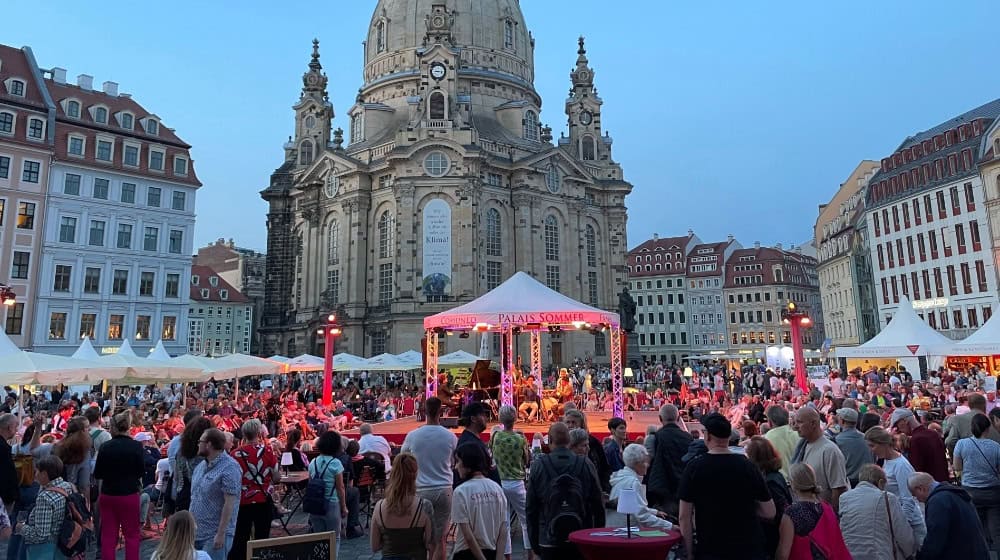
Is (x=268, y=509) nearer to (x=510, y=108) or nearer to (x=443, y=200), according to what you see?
(x=443, y=200)

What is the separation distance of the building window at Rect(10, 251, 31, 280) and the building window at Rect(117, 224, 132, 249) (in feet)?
16.2

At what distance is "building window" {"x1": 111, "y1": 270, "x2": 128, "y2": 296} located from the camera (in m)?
40.6

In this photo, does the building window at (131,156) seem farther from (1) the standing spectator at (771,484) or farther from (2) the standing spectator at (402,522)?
(1) the standing spectator at (771,484)

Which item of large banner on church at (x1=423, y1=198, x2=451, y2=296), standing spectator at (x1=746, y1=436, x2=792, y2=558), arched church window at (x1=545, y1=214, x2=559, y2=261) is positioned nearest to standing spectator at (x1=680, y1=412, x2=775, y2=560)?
standing spectator at (x1=746, y1=436, x2=792, y2=558)

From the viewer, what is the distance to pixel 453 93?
51375mm

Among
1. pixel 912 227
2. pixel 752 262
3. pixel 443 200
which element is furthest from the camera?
pixel 752 262

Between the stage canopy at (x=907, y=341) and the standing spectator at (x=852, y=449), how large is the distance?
18.6 meters

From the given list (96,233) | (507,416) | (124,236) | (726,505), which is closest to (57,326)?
(96,233)

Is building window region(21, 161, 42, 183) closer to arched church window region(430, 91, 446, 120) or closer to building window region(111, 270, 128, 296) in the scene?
building window region(111, 270, 128, 296)

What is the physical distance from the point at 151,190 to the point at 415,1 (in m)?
30.4

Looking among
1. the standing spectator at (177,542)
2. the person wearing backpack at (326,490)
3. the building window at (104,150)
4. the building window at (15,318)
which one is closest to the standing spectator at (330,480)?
the person wearing backpack at (326,490)

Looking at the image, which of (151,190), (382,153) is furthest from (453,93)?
(151,190)

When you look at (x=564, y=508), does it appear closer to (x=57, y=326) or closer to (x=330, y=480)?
(x=330, y=480)

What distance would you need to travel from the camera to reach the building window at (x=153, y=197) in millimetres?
42312
